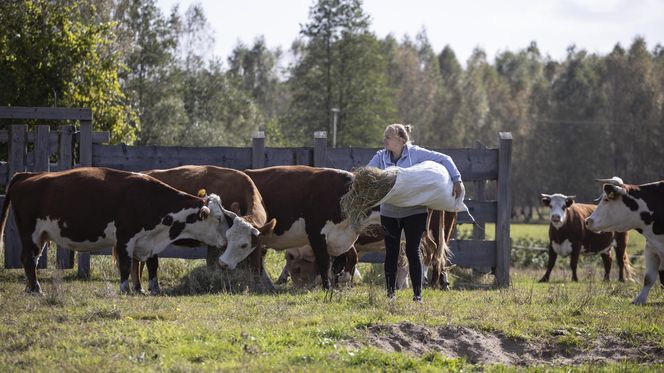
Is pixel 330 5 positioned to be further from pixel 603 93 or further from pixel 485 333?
pixel 485 333

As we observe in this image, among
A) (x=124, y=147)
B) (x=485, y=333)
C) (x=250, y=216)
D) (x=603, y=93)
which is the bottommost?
(x=485, y=333)

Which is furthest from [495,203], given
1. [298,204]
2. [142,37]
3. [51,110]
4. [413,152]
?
[142,37]

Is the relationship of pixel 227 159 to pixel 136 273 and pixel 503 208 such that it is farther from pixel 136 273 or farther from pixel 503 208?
pixel 503 208

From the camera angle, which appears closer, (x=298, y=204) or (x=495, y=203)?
(x=298, y=204)

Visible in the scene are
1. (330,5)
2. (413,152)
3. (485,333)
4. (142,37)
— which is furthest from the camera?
(330,5)

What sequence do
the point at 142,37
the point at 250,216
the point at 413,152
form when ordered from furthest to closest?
the point at 142,37 < the point at 250,216 < the point at 413,152

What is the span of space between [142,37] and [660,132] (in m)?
38.8

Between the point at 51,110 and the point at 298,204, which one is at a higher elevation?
the point at 51,110

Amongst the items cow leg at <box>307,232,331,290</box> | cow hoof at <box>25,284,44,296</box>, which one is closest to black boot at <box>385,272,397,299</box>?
cow leg at <box>307,232,331,290</box>

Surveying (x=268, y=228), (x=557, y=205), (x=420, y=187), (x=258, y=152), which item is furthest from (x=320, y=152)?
(x=557, y=205)

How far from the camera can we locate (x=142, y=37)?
4788cm

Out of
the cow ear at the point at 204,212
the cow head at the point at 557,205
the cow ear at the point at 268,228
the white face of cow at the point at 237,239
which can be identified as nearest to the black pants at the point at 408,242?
the cow ear at the point at 268,228

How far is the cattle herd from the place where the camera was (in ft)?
39.7

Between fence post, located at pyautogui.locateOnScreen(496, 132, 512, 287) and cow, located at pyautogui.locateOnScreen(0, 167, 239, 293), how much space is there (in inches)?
194
